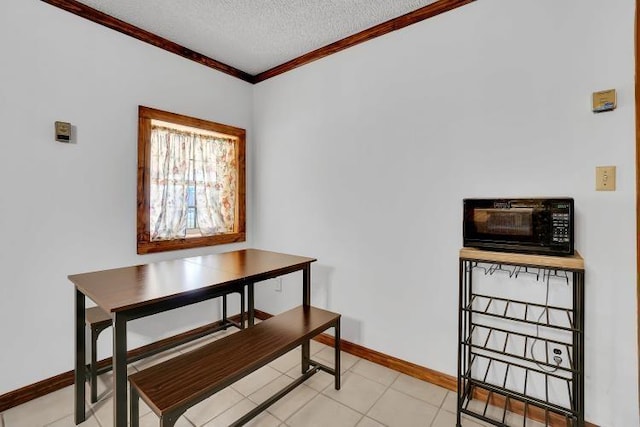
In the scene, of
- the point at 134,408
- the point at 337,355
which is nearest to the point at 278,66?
the point at 337,355

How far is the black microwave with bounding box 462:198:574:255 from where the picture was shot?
1.58 meters

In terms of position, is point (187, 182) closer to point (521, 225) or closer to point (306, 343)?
point (306, 343)

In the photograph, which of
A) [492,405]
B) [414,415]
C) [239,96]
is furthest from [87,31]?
[492,405]

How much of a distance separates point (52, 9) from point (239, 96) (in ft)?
5.13

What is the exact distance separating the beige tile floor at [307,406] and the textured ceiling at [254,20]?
2728 mm

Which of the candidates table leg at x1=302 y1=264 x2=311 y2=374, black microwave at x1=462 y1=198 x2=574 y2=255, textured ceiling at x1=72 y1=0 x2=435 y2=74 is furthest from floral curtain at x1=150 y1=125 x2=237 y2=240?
black microwave at x1=462 y1=198 x2=574 y2=255

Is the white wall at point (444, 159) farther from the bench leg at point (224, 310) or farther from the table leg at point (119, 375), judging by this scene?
the table leg at point (119, 375)

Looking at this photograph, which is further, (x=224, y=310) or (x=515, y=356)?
(x=224, y=310)

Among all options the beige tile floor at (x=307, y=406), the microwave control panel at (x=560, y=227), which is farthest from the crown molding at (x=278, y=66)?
the beige tile floor at (x=307, y=406)

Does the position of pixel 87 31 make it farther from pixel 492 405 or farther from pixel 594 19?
pixel 492 405

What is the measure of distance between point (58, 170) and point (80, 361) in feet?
4.23

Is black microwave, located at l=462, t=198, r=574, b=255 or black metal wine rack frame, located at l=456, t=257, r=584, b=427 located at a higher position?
black microwave, located at l=462, t=198, r=574, b=255

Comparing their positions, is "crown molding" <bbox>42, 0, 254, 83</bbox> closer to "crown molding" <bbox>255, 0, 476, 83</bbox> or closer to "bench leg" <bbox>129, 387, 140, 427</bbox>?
"crown molding" <bbox>255, 0, 476, 83</bbox>

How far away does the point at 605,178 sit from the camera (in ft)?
5.45
